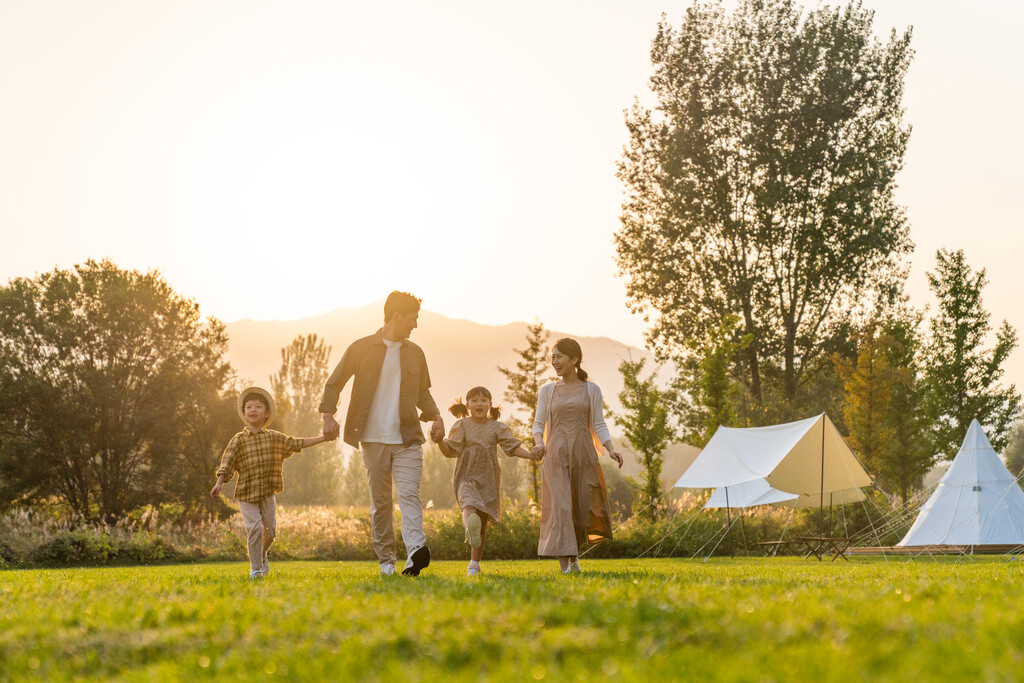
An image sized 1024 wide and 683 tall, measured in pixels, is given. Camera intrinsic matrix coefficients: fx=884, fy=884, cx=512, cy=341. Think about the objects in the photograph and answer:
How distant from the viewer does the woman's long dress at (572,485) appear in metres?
7.94

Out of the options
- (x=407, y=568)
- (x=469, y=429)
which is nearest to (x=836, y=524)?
(x=469, y=429)

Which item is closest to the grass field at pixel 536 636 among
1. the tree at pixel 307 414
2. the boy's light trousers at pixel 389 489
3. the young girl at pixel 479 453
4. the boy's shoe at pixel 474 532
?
the boy's light trousers at pixel 389 489

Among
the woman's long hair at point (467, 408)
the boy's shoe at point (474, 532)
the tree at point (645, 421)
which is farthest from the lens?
the tree at point (645, 421)

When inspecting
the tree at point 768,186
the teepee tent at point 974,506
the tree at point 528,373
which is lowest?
the teepee tent at point 974,506

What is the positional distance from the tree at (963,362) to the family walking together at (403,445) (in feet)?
83.6

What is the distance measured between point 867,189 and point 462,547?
20.7 meters

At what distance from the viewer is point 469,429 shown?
30.0 ft

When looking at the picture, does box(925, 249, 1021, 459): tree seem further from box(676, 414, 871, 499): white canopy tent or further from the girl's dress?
the girl's dress

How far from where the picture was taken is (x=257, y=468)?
7570 mm

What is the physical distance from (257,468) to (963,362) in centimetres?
2885

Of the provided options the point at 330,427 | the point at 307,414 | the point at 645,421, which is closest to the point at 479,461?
the point at 330,427

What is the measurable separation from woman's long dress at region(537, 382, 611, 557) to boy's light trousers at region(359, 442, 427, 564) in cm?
118

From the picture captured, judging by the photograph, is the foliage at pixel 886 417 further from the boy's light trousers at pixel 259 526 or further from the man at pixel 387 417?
the boy's light trousers at pixel 259 526

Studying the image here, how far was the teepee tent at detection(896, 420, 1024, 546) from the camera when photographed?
15.6m
